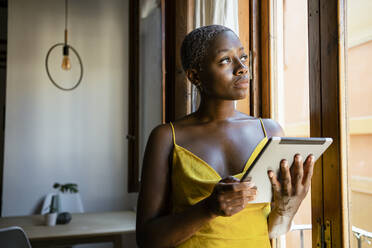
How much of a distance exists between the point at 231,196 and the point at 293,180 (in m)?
0.16

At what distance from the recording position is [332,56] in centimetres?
103

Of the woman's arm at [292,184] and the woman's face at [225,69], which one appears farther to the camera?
the woman's face at [225,69]

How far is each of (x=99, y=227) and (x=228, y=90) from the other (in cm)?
178

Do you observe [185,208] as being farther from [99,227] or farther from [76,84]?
[76,84]

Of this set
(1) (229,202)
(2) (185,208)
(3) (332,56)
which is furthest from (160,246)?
(3) (332,56)

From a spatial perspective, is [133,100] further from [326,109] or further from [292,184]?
[292,184]

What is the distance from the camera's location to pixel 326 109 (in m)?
1.05

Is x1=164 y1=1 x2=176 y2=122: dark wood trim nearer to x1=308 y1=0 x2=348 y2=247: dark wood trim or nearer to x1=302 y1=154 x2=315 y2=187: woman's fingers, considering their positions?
x1=308 y1=0 x2=348 y2=247: dark wood trim

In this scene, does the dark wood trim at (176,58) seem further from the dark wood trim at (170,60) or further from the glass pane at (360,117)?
the glass pane at (360,117)

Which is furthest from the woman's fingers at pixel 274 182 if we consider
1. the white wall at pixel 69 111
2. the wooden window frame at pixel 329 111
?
the white wall at pixel 69 111

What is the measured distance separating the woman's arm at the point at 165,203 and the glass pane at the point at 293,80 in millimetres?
470

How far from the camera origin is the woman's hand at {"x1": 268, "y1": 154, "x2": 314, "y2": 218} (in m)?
0.80

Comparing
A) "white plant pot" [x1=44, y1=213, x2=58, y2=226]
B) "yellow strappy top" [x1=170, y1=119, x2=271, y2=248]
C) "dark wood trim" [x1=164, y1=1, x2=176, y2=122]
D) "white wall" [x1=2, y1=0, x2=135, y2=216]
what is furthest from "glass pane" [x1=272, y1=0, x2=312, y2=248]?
"white wall" [x1=2, y1=0, x2=135, y2=216]

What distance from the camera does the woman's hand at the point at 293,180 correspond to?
80cm
